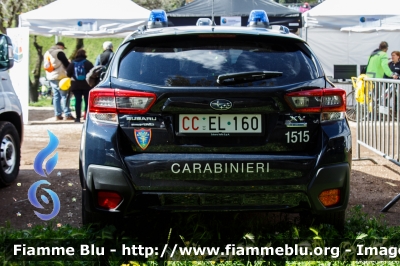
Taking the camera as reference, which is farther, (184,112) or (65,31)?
(65,31)

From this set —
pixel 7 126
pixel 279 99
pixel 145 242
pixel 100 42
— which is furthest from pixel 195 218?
pixel 100 42

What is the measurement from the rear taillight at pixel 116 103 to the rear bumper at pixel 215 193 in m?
0.35

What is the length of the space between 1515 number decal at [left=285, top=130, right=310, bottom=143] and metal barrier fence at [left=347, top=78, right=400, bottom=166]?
290cm

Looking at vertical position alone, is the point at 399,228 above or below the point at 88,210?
below

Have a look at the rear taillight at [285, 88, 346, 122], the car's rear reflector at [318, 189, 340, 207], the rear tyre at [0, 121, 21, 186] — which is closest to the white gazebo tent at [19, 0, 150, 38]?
the rear tyre at [0, 121, 21, 186]

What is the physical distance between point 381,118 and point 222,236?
372 cm

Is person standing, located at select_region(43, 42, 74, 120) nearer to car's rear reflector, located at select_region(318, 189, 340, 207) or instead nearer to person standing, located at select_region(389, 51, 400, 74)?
person standing, located at select_region(389, 51, 400, 74)

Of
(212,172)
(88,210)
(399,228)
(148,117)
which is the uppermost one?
(148,117)

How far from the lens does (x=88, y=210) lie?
442 cm

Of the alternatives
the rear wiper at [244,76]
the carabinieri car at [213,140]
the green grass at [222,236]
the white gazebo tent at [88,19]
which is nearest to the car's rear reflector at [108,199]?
the carabinieri car at [213,140]

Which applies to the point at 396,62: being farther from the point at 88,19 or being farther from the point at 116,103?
the point at 116,103

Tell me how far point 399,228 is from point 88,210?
2451 mm

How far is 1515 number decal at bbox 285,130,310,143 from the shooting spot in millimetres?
4254

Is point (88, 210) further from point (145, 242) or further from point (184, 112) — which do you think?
point (184, 112)
